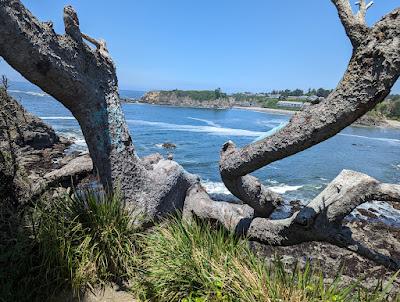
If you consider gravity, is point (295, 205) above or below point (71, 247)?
below

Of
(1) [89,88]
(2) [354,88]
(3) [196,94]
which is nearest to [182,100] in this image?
(3) [196,94]

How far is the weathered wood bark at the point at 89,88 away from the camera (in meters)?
4.57

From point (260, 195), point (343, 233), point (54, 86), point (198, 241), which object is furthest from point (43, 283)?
point (343, 233)

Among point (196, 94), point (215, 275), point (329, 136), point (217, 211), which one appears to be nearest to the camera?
point (329, 136)

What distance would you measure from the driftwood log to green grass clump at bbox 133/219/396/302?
1.83ft

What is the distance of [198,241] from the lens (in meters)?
5.05

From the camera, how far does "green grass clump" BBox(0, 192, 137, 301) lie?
15.8 feet

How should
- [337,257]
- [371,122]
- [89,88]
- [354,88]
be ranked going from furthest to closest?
[371,122], [337,257], [89,88], [354,88]

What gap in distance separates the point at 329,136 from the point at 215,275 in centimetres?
209

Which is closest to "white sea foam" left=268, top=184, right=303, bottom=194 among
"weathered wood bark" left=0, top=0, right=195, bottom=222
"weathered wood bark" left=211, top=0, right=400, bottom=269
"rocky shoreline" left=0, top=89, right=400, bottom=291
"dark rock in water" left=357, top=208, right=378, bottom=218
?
"dark rock in water" left=357, top=208, right=378, bottom=218

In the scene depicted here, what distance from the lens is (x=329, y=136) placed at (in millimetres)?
3895

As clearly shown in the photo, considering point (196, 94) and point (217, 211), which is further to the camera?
point (196, 94)

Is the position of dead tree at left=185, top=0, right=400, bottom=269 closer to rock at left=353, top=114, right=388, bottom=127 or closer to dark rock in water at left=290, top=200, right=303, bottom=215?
dark rock in water at left=290, top=200, right=303, bottom=215

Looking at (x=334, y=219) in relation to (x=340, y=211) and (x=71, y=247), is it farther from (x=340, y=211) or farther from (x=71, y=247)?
(x=71, y=247)
